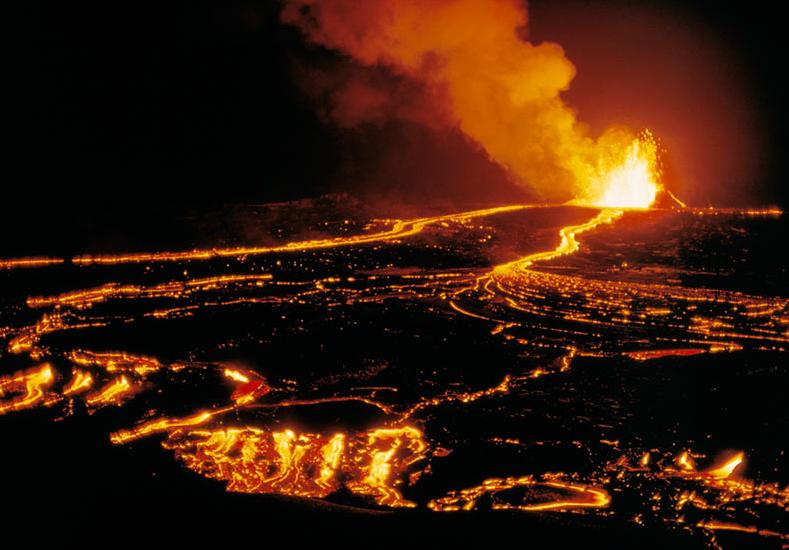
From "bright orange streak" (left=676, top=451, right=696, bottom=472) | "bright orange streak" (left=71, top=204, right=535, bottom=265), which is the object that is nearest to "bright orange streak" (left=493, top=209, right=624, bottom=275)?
"bright orange streak" (left=71, top=204, right=535, bottom=265)

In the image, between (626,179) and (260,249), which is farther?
(626,179)

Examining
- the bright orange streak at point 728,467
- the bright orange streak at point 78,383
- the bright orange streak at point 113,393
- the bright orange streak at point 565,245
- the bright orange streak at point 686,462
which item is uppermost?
the bright orange streak at point 565,245

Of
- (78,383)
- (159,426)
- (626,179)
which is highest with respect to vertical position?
(626,179)

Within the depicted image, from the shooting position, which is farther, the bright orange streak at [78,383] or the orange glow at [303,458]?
the bright orange streak at [78,383]

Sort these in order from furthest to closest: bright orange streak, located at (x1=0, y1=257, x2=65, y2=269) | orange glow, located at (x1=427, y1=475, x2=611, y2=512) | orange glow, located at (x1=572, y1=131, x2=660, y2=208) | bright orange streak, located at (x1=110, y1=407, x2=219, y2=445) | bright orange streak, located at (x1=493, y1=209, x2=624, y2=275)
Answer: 1. orange glow, located at (x1=572, y1=131, x2=660, y2=208)
2. bright orange streak, located at (x1=0, y1=257, x2=65, y2=269)
3. bright orange streak, located at (x1=493, y1=209, x2=624, y2=275)
4. bright orange streak, located at (x1=110, y1=407, x2=219, y2=445)
5. orange glow, located at (x1=427, y1=475, x2=611, y2=512)

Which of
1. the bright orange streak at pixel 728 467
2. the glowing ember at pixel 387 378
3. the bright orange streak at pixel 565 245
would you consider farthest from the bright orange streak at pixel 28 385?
the bright orange streak at pixel 565 245

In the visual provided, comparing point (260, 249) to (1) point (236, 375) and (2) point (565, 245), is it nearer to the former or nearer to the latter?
(2) point (565, 245)

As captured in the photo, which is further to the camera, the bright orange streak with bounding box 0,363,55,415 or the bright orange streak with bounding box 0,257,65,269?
the bright orange streak with bounding box 0,257,65,269

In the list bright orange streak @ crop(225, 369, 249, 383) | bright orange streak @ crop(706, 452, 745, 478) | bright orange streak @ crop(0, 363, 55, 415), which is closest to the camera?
bright orange streak @ crop(706, 452, 745, 478)

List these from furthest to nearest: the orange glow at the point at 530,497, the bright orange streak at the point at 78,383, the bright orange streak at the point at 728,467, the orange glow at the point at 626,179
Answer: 1. the orange glow at the point at 626,179
2. the bright orange streak at the point at 78,383
3. the bright orange streak at the point at 728,467
4. the orange glow at the point at 530,497

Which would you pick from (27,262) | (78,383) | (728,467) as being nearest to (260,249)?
(27,262)

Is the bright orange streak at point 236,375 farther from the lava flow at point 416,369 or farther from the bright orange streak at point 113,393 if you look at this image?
the bright orange streak at point 113,393

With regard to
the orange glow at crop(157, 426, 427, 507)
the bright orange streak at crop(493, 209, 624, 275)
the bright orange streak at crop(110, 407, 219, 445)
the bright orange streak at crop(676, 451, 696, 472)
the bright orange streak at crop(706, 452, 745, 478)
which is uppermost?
the bright orange streak at crop(493, 209, 624, 275)

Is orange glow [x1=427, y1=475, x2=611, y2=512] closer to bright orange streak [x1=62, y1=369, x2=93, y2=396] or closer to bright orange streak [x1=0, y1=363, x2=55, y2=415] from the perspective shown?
bright orange streak [x1=62, y1=369, x2=93, y2=396]
